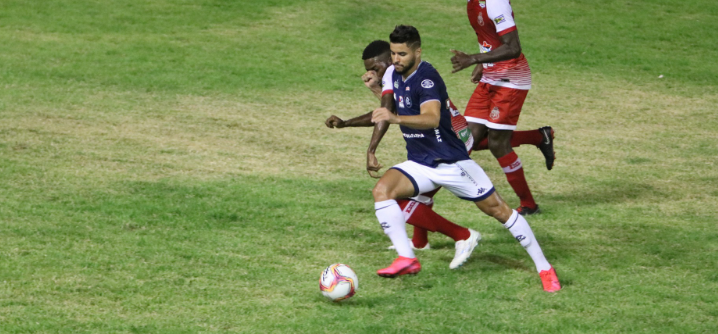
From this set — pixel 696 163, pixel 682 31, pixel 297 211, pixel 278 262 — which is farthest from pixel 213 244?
pixel 682 31

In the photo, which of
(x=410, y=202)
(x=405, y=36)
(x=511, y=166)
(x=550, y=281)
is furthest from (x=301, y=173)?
(x=550, y=281)

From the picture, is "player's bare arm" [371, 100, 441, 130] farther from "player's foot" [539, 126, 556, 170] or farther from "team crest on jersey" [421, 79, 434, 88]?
"player's foot" [539, 126, 556, 170]

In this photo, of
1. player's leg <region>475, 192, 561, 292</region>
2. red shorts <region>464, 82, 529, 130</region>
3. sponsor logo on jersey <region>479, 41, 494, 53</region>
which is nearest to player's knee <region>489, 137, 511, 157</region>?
red shorts <region>464, 82, 529, 130</region>

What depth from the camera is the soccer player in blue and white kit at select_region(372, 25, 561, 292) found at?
7.16 meters

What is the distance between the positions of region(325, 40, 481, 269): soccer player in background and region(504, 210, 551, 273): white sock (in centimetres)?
66

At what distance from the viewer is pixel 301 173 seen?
1095 centimetres

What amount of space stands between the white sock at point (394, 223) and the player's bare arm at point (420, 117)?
2.33 ft

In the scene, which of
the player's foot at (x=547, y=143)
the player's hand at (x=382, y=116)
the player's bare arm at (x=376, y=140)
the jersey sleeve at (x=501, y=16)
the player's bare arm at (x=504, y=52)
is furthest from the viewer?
the player's foot at (x=547, y=143)

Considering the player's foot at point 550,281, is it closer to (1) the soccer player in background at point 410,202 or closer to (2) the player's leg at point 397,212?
(1) the soccer player in background at point 410,202

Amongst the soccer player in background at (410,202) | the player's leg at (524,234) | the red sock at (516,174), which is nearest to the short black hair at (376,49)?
the soccer player in background at (410,202)

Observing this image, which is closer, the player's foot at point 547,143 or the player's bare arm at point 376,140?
the player's bare arm at point 376,140

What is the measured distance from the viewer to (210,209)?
930 cm

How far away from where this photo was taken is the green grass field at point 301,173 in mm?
6840

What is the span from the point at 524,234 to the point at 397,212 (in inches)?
40.1
